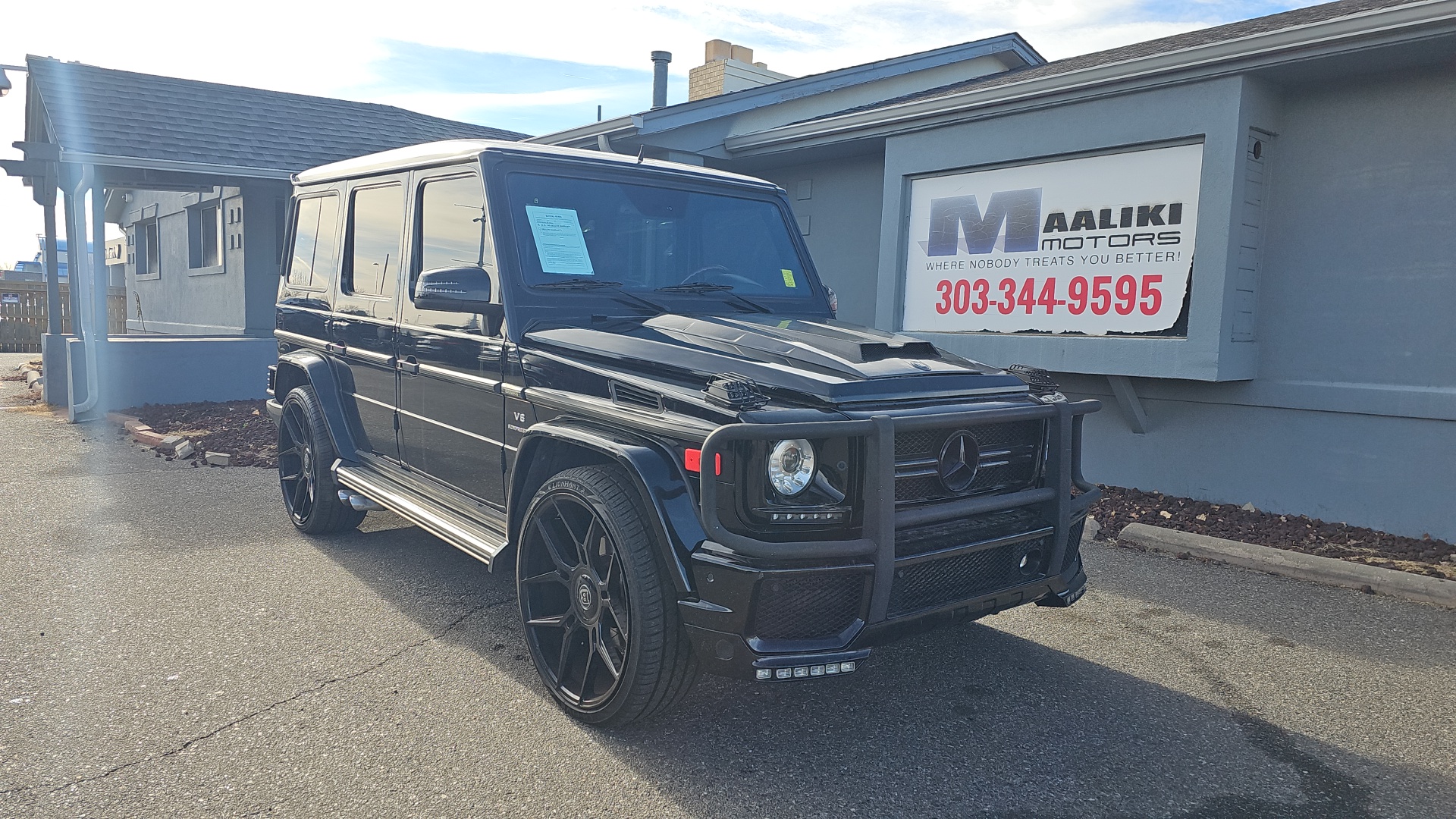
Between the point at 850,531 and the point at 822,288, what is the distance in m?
2.12

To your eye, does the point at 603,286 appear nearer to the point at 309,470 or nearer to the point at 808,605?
the point at 808,605

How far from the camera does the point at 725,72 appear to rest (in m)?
14.8

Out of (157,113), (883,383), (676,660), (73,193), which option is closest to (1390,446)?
(883,383)

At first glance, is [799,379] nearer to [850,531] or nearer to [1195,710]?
[850,531]

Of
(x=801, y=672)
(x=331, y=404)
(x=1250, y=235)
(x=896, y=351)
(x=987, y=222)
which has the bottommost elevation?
(x=801, y=672)

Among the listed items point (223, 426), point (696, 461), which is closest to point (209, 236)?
point (223, 426)

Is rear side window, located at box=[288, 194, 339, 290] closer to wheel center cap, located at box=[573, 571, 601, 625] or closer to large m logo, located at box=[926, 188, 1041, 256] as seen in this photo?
wheel center cap, located at box=[573, 571, 601, 625]

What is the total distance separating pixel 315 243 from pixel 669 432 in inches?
148

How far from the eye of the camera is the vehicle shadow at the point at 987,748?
9.80 feet

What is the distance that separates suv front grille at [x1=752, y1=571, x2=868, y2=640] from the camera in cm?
287

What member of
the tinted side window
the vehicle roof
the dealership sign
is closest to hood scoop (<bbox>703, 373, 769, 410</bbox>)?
the vehicle roof

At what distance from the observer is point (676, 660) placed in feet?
10.2

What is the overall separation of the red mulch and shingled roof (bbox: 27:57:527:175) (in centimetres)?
306

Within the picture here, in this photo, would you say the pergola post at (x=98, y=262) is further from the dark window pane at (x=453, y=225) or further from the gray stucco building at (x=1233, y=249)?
the gray stucco building at (x=1233, y=249)
